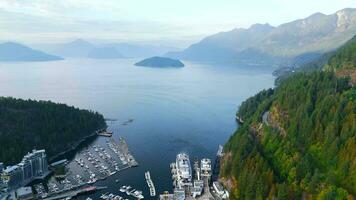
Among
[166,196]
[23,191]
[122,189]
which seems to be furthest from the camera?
[122,189]

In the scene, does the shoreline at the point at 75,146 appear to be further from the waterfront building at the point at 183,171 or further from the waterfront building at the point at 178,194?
the waterfront building at the point at 178,194

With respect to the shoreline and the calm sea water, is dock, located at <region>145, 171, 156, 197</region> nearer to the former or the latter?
the calm sea water

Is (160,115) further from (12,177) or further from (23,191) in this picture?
(23,191)

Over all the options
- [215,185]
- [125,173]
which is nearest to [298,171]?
[215,185]

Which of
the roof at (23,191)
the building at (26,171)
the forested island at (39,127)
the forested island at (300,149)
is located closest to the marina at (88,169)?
the roof at (23,191)

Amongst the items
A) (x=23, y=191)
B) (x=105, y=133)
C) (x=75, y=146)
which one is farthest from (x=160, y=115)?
(x=23, y=191)

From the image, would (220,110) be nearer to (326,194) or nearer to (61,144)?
(61,144)
